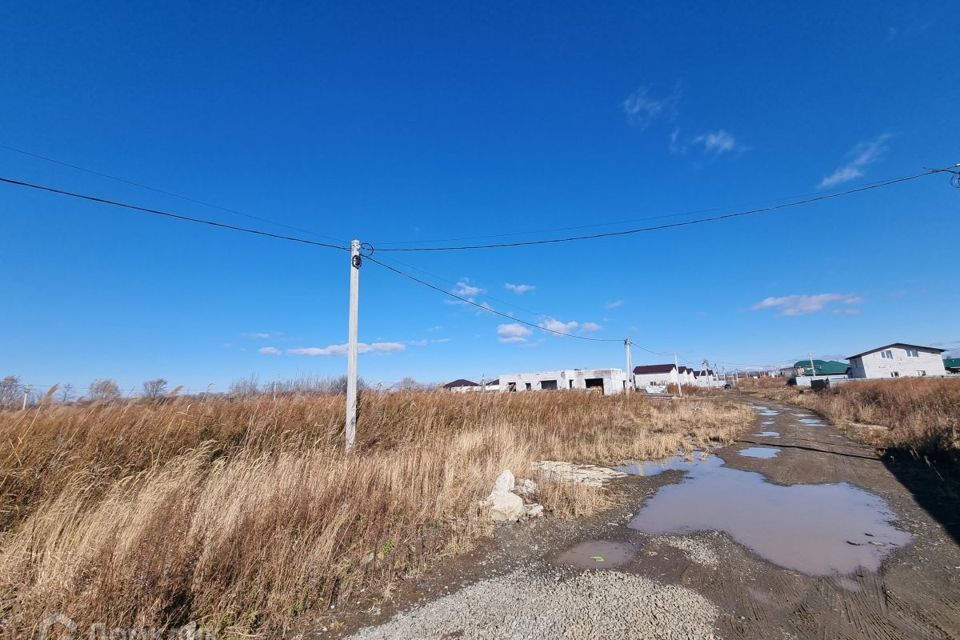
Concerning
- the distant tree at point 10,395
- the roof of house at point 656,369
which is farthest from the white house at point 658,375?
the distant tree at point 10,395

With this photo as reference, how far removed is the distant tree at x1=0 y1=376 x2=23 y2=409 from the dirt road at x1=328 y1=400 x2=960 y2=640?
6.01 metres

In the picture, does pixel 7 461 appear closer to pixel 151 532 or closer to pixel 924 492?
pixel 151 532

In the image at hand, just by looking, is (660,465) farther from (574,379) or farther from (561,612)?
(574,379)

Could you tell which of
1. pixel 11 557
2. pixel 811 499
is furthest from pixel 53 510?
pixel 811 499

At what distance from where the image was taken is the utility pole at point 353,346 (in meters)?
7.51

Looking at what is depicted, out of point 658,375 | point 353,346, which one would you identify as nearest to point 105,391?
point 353,346

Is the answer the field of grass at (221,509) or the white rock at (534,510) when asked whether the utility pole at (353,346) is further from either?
the white rock at (534,510)

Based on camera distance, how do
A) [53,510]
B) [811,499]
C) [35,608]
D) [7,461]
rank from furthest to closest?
[811,499] < [7,461] < [53,510] < [35,608]

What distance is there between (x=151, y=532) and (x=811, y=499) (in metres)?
8.69

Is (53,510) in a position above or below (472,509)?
above

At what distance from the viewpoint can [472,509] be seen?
509 cm

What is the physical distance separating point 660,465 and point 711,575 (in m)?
5.90

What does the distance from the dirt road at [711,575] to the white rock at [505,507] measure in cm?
26

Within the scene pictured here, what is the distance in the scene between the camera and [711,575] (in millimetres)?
3518
